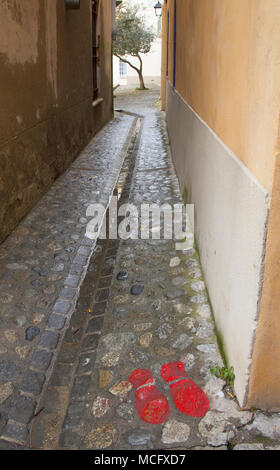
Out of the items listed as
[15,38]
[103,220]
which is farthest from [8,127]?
[103,220]

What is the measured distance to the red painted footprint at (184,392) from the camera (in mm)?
2299

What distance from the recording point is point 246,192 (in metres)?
2.14

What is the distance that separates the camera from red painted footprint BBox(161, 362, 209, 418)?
90.5 inches

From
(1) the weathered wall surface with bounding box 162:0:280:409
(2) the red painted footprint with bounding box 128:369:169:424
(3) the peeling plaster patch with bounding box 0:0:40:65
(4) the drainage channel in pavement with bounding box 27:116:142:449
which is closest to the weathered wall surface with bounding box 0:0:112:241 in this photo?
(3) the peeling plaster patch with bounding box 0:0:40:65

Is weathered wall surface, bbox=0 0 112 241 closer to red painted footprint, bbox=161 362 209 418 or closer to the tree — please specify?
red painted footprint, bbox=161 362 209 418

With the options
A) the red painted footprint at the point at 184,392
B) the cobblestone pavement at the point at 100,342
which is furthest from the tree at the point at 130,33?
the red painted footprint at the point at 184,392

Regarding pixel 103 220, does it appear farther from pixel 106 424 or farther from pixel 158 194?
pixel 106 424

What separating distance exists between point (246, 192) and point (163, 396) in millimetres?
1211

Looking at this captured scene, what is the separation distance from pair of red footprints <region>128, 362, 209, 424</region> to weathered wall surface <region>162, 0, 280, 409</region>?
24cm

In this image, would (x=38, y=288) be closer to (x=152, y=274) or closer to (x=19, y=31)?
(x=152, y=274)

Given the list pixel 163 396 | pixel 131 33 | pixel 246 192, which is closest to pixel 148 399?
pixel 163 396

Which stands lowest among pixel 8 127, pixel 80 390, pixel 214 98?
pixel 80 390
